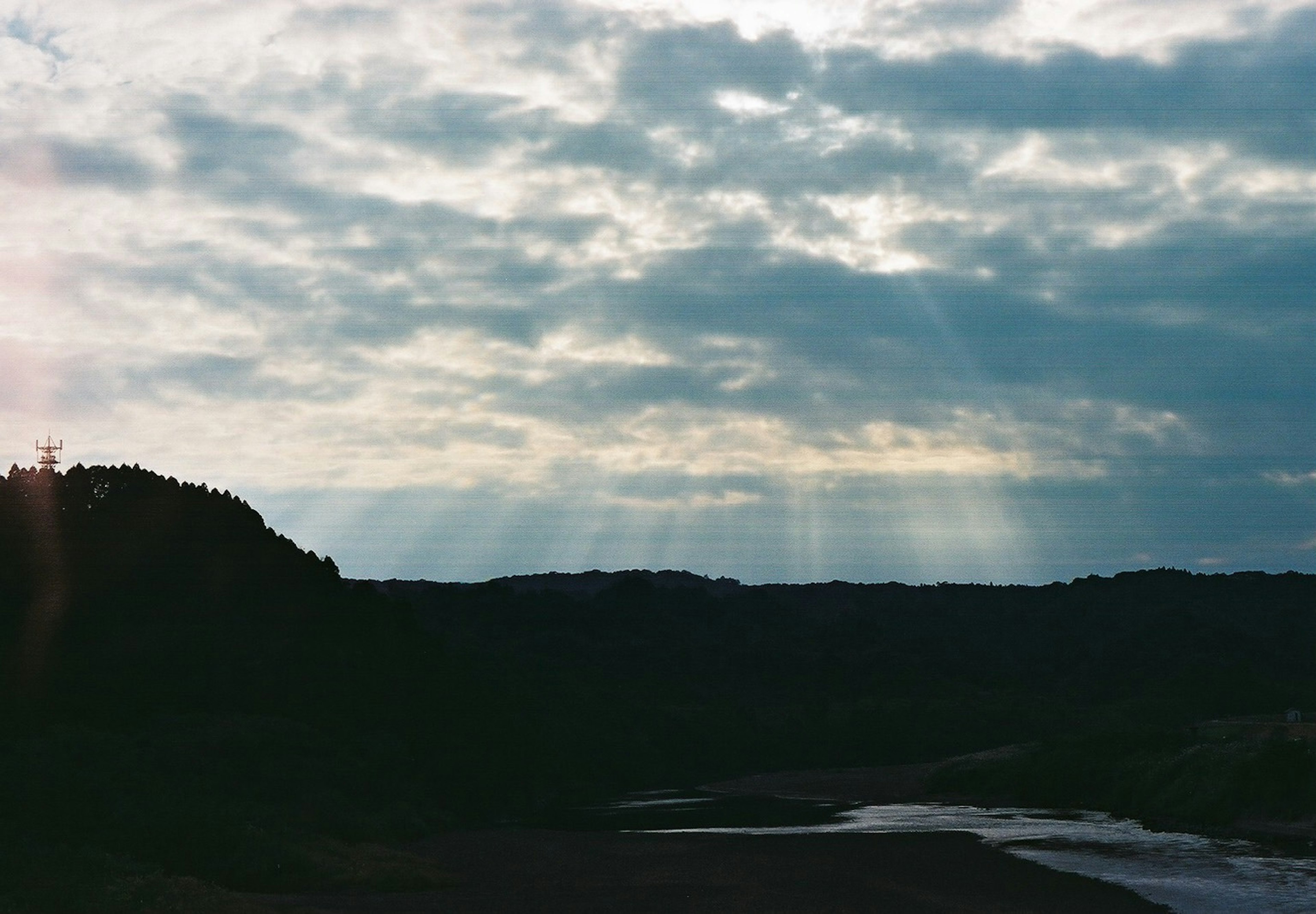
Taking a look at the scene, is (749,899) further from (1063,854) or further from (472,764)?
(472,764)

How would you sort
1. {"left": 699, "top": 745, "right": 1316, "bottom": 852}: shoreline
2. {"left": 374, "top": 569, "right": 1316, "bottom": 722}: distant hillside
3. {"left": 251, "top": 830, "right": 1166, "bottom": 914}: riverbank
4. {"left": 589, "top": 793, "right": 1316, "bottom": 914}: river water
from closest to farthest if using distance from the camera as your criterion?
{"left": 589, "top": 793, "right": 1316, "bottom": 914}: river water → {"left": 251, "top": 830, "right": 1166, "bottom": 914}: riverbank → {"left": 699, "top": 745, "right": 1316, "bottom": 852}: shoreline → {"left": 374, "top": 569, "right": 1316, "bottom": 722}: distant hillside

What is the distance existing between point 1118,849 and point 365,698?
51578 millimetres

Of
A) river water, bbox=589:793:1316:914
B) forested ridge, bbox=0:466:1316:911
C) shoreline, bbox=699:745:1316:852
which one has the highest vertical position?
forested ridge, bbox=0:466:1316:911


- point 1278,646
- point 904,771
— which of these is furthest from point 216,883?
point 1278,646

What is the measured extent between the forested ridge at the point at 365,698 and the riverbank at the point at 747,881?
4272 millimetres

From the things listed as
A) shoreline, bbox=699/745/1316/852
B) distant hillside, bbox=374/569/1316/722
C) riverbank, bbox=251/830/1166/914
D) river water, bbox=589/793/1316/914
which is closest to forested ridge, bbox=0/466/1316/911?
distant hillside, bbox=374/569/1316/722

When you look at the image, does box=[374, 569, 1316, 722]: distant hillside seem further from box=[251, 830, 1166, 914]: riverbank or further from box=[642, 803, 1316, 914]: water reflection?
box=[251, 830, 1166, 914]: riverbank

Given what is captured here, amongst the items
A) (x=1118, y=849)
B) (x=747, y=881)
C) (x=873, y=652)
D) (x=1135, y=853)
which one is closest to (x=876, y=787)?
(x=1118, y=849)

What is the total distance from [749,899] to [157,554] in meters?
63.6

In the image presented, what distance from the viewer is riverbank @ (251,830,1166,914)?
4438 cm

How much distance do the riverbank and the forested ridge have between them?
4272 mm

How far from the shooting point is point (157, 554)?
96438mm

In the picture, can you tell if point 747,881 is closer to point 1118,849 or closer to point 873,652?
point 1118,849

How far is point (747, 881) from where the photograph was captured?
5072cm
